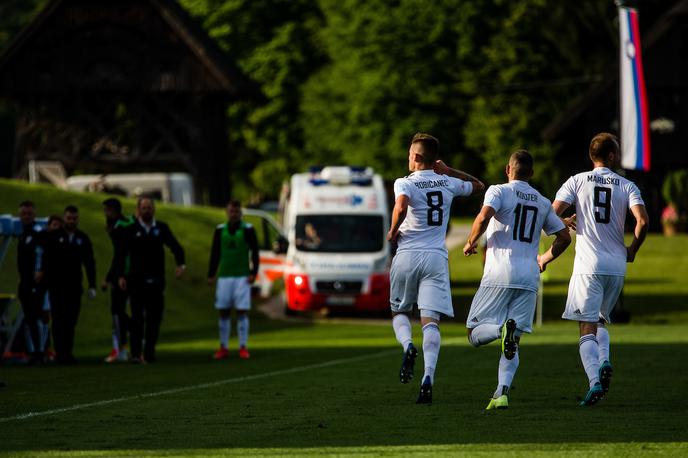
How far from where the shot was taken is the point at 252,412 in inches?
470

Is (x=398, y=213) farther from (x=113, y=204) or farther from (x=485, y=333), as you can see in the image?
(x=113, y=204)

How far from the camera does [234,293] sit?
2041cm

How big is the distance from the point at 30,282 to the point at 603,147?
9.64 m

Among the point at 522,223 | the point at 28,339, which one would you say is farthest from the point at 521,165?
the point at 28,339

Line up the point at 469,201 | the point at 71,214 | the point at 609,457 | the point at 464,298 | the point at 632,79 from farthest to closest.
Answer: the point at 469,201 < the point at 464,298 < the point at 632,79 < the point at 71,214 < the point at 609,457

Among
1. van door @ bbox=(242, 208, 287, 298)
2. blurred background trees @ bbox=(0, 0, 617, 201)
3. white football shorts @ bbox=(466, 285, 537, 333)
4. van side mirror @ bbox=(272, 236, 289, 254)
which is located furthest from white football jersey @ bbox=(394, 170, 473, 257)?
blurred background trees @ bbox=(0, 0, 617, 201)

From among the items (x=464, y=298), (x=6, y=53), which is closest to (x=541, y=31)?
(x=6, y=53)

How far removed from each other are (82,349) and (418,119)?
4932 centimetres

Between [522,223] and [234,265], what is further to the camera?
[234,265]

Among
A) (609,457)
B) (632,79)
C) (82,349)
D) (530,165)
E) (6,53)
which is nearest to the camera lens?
(609,457)

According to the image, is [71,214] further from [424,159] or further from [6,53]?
[6,53]

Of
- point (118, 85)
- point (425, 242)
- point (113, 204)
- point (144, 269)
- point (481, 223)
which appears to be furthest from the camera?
point (118, 85)

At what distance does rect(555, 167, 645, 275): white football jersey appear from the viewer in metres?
12.1

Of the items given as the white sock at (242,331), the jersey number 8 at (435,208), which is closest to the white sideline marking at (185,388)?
the white sock at (242,331)
